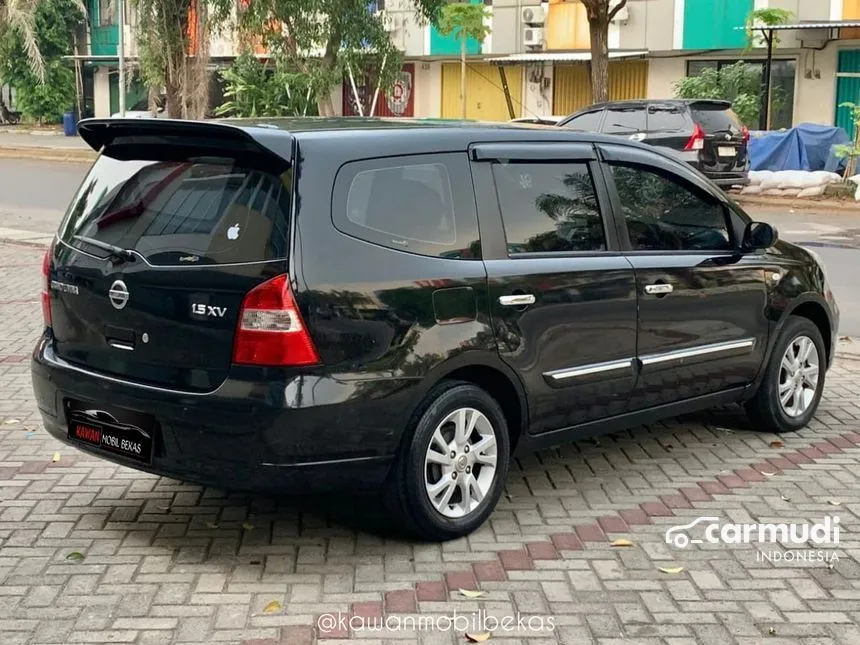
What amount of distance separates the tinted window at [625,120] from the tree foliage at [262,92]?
34.7ft

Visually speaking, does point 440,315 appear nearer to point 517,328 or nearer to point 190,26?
point 517,328

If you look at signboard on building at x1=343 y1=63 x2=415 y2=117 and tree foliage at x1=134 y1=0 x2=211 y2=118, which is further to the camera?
signboard on building at x1=343 y1=63 x2=415 y2=117

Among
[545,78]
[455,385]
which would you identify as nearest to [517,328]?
[455,385]

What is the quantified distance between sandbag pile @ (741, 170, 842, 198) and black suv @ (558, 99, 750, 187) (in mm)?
750

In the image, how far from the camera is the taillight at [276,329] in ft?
14.9

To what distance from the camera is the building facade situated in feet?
96.2

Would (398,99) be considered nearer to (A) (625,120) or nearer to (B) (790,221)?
(A) (625,120)

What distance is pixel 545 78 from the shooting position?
117 ft

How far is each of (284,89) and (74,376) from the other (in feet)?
92.1

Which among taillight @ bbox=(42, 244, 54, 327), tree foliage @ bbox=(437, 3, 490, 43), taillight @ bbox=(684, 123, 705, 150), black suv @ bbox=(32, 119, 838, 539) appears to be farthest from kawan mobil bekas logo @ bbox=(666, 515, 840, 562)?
tree foliage @ bbox=(437, 3, 490, 43)

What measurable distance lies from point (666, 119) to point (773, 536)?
17380 millimetres

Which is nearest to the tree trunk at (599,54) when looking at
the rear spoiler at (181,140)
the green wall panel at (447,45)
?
the green wall panel at (447,45)

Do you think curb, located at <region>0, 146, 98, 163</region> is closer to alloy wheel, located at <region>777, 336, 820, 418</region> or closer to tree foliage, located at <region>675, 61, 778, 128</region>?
tree foliage, located at <region>675, 61, 778, 128</region>

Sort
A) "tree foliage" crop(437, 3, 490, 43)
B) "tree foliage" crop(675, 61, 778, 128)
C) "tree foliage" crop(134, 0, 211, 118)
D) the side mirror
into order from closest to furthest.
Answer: the side mirror, "tree foliage" crop(134, 0, 211, 118), "tree foliage" crop(675, 61, 778, 128), "tree foliage" crop(437, 3, 490, 43)
